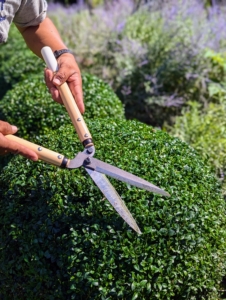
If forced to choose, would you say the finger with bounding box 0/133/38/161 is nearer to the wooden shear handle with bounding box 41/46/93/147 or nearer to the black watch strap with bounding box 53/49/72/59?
the wooden shear handle with bounding box 41/46/93/147

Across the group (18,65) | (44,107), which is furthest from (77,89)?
(18,65)

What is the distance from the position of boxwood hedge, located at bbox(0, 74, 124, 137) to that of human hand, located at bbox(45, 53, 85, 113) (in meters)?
0.88

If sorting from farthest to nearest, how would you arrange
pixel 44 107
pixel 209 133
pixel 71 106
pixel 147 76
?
pixel 147 76
pixel 209 133
pixel 44 107
pixel 71 106

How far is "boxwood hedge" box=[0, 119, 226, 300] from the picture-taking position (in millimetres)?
2115

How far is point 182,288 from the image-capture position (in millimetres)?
2201

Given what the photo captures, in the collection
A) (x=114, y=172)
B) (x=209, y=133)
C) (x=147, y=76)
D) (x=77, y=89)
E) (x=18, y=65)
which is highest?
(x=77, y=89)

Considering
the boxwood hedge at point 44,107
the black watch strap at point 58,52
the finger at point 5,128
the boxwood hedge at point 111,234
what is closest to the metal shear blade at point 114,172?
the boxwood hedge at point 111,234

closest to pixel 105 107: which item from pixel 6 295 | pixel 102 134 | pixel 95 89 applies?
pixel 95 89

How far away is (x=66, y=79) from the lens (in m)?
2.38

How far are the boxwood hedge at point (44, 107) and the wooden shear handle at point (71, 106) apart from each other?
36.1 inches

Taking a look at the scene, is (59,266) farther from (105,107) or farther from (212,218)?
(105,107)

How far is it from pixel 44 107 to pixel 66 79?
1.07 metres

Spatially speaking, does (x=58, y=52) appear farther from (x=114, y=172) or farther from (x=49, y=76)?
(x=114, y=172)

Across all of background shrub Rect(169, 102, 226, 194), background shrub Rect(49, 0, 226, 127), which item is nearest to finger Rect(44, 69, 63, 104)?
background shrub Rect(169, 102, 226, 194)
